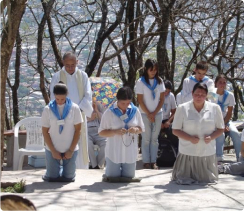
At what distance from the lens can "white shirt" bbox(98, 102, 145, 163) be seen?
8.88m

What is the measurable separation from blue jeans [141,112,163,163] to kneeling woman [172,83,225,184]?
1.58m

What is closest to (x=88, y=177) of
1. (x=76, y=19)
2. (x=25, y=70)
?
(x=76, y=19)

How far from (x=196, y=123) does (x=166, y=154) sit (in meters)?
2.25

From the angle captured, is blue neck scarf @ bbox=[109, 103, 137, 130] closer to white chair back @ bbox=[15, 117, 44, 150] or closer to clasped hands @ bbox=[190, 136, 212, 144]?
clasped hands @ bbox=[190, 136, 212, 144]

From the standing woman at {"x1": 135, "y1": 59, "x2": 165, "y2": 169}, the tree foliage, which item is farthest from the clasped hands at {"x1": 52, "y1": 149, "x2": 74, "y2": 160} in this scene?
the tree foliage

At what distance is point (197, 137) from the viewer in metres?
8.82

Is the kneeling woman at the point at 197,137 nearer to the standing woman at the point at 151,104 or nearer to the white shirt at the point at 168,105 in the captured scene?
the standing woman at the point at 151,104

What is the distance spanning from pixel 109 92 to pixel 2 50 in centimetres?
338

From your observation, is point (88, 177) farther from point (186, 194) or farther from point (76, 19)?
point (76, 19)

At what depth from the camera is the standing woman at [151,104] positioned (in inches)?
414

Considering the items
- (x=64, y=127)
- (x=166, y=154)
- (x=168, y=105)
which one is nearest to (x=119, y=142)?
(x=64, y=127)

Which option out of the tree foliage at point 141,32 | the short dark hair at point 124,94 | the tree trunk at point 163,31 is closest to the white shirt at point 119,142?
the short dark hair at point 124,94

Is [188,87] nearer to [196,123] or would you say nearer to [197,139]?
[196,123]

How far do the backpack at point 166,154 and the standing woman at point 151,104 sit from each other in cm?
38
